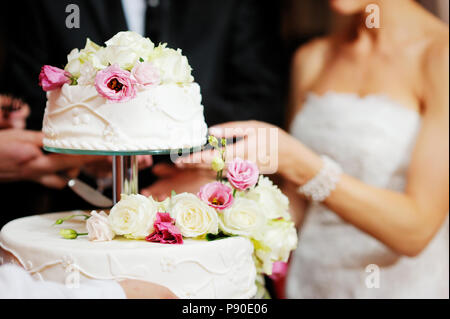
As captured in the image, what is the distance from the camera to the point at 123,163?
1.11m

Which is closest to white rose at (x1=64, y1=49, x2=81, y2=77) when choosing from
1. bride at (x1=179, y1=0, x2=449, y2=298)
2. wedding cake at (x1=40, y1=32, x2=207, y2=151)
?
wedding cake at (x1=40, y1=32, x2=207, y2=151)

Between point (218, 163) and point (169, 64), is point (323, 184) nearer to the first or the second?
point (218, 163)

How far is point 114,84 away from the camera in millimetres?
968

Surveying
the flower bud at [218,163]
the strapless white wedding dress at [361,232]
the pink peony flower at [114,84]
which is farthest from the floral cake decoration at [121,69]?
the strapless white wedding dress at [361,232]

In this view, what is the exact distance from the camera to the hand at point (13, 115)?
5.07 feet

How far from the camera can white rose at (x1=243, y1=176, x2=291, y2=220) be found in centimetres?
110

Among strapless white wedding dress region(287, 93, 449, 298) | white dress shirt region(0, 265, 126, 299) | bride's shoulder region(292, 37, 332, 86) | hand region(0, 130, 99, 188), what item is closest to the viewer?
white dress shirt region(0, 265, 126, 299)

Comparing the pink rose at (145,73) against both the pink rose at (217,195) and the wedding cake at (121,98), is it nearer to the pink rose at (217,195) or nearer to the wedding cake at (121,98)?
the wedding cake at (121,98)

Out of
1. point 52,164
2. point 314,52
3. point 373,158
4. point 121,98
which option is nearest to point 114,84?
point 121,98

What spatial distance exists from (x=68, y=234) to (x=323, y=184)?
0.91 m

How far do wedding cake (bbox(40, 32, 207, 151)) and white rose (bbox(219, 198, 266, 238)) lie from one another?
6.8 inches

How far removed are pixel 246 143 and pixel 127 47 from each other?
470 mm

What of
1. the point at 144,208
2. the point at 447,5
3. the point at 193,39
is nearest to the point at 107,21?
the point at 193,39

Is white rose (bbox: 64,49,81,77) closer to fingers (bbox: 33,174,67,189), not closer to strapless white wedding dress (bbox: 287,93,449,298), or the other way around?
fingers (bbox: 33,174,67,189)
